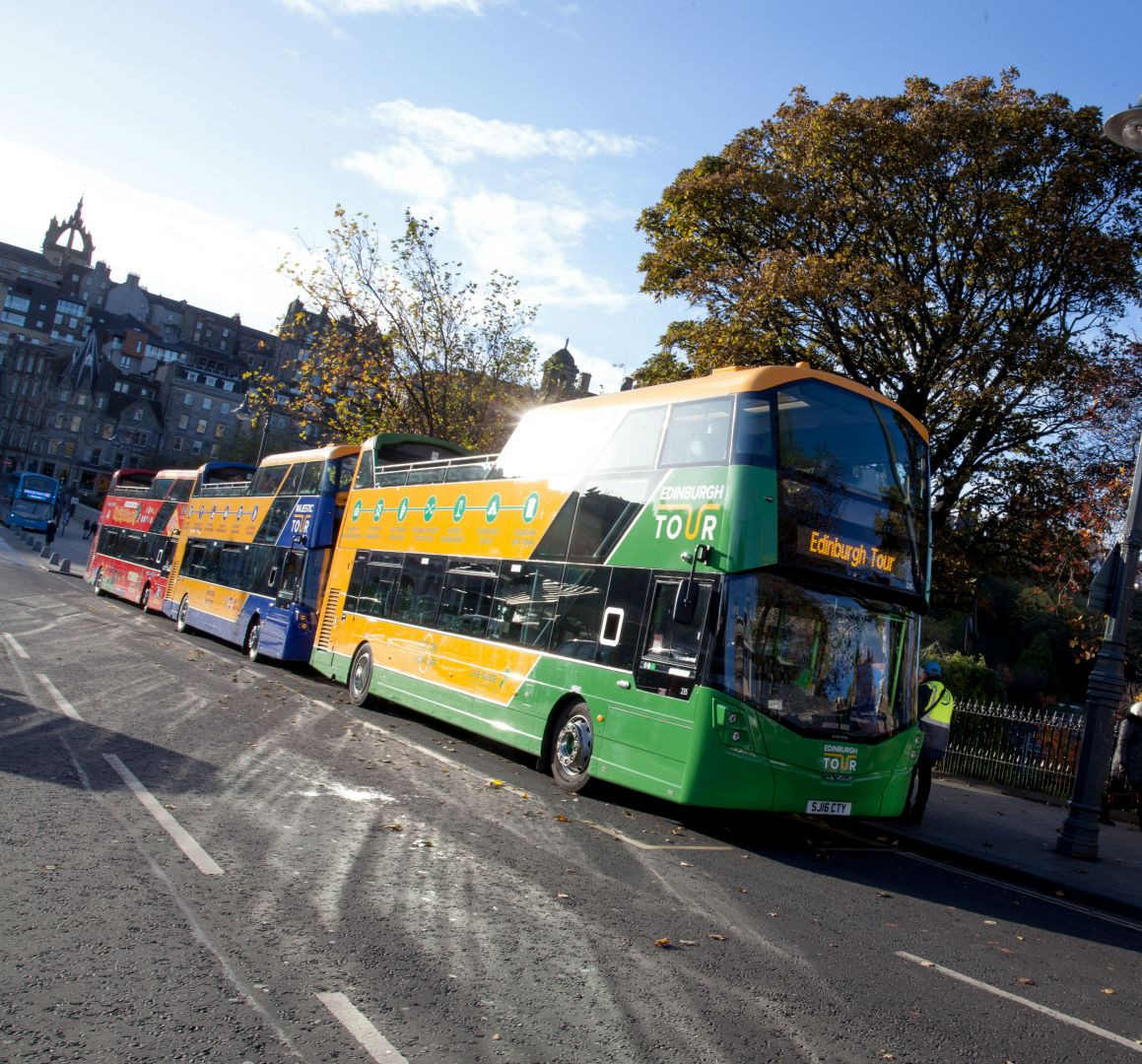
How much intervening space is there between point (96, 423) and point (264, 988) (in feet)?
422

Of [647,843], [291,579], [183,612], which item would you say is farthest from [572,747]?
[183,612]

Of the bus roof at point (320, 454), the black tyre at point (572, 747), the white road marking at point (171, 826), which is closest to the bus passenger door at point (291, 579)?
the bus roof at point (320, 454)

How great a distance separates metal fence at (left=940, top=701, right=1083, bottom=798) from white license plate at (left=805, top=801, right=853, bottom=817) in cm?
817

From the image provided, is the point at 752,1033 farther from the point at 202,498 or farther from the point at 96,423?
the point at 96,423

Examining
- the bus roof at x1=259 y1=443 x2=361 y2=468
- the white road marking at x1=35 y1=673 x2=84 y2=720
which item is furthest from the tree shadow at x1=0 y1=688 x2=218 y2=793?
the bus roof at x1=259 y1=443 x2=361 y2=468

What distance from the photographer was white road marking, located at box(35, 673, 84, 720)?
36.2 ft

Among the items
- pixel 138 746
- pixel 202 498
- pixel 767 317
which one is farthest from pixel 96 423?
pixel 138 746

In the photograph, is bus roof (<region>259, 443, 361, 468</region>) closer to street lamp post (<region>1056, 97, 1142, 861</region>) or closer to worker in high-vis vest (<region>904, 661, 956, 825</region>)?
worker in high-vis vest (<region>904, 661, 956, 825</region>)

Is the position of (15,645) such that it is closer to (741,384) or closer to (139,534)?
(741,384)

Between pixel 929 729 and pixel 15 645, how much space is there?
13760 mm

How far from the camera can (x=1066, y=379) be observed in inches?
774

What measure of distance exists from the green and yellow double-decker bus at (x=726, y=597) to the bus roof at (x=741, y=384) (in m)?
0.03

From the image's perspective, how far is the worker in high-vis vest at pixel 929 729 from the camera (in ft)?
38.3

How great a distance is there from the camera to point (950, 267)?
837 inches
